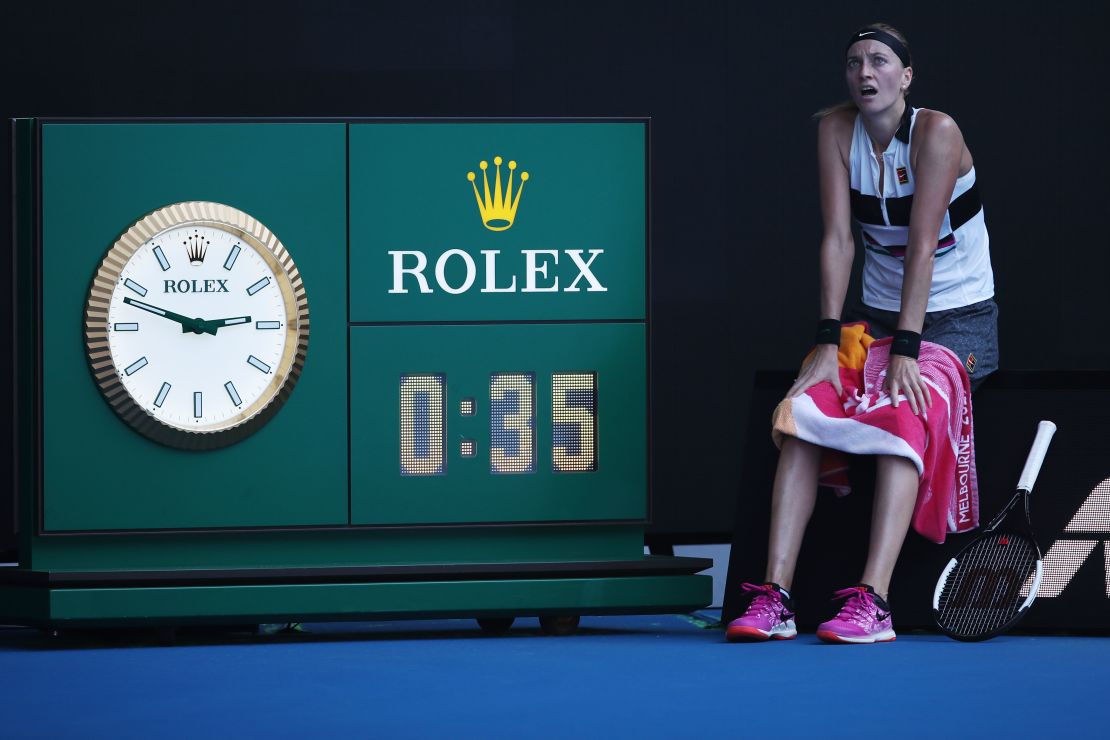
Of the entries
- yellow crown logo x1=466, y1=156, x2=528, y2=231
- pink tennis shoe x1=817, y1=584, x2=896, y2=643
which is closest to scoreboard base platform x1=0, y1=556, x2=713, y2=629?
pink tennis shoe x1=817, y1=584, x2=896, y2=643

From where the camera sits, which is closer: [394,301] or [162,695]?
[162,695]

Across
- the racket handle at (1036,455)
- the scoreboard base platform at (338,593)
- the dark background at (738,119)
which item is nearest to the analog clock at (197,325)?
the scoreboard base platform at (338,593)

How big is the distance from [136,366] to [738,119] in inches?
82.6

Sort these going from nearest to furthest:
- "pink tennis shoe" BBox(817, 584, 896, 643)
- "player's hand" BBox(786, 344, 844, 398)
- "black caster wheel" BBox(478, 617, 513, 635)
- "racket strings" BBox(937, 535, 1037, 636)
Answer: "pink tennis shoe" BBox(817, 584, 896, 643)
"racket strings" BBox(937, 535, 1037, 636)
"player's hand" BBox(786, 344, 844, 398)
"black caster wheel" BBox(478, 617, 513, 635)

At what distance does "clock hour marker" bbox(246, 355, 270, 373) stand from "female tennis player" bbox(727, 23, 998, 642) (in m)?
1.08

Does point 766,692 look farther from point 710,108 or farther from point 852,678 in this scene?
point 710,108

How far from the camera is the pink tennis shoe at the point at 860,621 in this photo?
325 cm

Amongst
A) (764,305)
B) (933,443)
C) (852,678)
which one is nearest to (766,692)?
(852,678)

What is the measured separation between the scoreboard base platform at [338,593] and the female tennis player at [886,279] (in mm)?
306

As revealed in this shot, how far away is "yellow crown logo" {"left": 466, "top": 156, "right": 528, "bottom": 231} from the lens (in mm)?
3629

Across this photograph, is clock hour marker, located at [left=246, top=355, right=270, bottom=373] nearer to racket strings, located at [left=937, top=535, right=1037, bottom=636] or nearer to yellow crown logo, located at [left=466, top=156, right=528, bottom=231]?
yellow crown logo, located at [left=466, top=156, right=528, bottom=231]

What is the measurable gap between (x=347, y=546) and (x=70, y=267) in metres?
0.81

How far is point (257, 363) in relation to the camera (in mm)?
3525

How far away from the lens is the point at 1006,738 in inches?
87.6
